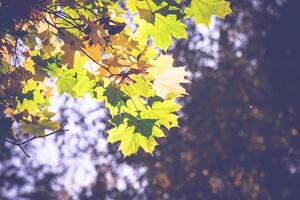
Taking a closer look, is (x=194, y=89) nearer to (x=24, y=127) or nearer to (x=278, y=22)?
(x=278, y=22)

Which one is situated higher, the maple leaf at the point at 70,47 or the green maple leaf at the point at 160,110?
the maple leaf at the point at 70,47

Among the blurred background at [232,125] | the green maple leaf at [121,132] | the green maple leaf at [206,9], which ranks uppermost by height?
the blurred background at [232,125]

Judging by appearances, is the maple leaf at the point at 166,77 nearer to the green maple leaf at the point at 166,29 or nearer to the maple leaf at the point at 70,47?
the green maple leaf at the point at 166,29

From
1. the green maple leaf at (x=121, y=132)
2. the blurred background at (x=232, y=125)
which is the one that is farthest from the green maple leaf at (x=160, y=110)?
the blurred background at (x=232, y=125)

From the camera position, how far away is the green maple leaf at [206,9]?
2246mm

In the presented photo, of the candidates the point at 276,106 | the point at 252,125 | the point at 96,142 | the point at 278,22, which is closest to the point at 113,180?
the point at 96,142

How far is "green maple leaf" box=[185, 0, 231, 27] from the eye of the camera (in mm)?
2246

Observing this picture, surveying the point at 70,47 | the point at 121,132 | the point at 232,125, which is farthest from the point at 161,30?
the point at 232,125

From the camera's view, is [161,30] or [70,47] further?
[161,30]

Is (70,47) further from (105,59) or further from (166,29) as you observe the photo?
(166,29)

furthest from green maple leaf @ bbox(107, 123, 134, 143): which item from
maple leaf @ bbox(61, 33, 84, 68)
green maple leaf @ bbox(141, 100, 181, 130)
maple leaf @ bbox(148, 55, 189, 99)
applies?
maple leaf @ bbox(61, 33, 84, 68)

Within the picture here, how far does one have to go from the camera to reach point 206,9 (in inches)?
89.5

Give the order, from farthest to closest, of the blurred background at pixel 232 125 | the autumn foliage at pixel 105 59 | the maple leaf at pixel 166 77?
the blurred background at pixel 232 125
the maple leaf at pixel 166 77
the autumn foliage at pixel 105 59

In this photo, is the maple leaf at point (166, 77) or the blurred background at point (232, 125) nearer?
the maple leaf at point (166, 77)
